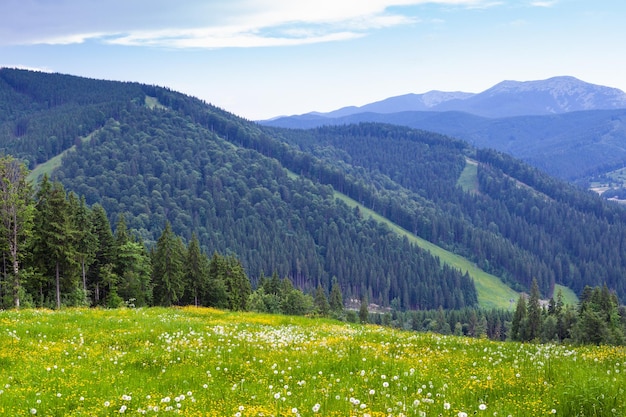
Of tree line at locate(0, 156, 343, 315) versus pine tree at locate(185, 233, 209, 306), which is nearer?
tree line at locate(0, 156, 343, 315)

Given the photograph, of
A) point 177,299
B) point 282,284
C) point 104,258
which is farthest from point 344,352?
point 282,284

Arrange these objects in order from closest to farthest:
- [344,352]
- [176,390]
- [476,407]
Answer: [476,407] → [176,390] → [344,352]

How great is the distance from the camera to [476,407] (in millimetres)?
8570

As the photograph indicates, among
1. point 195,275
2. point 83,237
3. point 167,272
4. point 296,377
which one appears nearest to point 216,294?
point 195,275

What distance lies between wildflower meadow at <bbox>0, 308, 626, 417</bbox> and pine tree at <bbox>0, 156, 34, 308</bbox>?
1312 inches

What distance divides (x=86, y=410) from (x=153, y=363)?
12.9 feet

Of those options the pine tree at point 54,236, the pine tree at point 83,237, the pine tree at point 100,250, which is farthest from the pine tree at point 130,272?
the pine tree at point 54,236

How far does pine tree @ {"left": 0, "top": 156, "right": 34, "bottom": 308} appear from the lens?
44844 mm

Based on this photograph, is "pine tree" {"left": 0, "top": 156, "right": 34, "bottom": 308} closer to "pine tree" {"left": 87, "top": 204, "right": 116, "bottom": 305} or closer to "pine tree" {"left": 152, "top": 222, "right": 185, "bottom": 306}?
"pine tree" {"left": 87, "top": 204, "right": 116, "bottom": 305}

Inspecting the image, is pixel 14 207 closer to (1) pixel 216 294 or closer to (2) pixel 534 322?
(1) pixel 216 294

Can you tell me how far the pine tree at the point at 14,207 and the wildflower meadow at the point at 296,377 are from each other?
3333cm

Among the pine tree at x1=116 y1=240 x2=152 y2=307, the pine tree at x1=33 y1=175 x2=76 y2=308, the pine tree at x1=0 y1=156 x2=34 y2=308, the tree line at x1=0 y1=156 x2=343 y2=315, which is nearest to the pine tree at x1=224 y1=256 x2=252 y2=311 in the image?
the tree line at x1=0 y1=156 x2=343 y2=315

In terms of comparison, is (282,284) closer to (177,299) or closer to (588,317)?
(177,299)

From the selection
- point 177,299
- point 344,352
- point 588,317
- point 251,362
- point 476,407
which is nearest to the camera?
point 476,407
